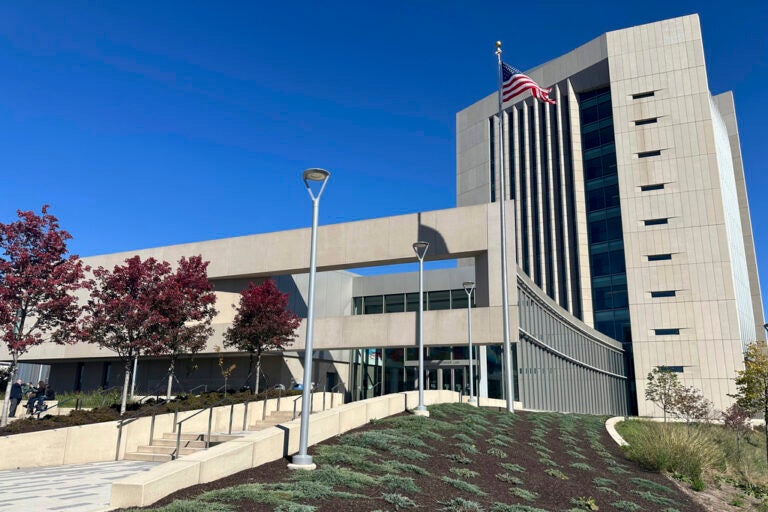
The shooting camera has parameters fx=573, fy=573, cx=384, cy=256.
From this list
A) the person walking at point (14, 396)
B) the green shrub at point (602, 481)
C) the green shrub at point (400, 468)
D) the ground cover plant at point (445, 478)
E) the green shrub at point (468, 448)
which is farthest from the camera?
the person walking at point (14, 396)

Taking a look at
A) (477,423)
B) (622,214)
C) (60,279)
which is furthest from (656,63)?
(60,279)

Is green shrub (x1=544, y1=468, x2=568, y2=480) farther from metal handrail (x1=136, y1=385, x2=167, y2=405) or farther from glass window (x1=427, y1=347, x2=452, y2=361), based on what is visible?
glass window (x1=427, y1=347, x2=452, y2=361)

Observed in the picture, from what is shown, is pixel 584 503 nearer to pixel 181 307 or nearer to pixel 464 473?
pixel 464 473

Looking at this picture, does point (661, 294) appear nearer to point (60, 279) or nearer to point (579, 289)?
point (579, 289)

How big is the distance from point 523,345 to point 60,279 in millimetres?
19404

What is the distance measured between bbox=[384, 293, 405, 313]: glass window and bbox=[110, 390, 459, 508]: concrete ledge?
2002 centimetres

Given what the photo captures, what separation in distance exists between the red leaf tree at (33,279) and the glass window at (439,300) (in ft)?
69.7

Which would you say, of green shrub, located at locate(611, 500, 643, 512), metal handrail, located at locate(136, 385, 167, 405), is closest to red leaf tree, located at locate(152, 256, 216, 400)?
metal handrail, located at locate(136, 385, 167, 405)

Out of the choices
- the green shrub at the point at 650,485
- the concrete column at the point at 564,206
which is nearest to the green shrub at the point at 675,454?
the green shrub at the point at 650,485

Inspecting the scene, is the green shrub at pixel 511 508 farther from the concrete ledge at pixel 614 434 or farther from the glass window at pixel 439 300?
the glass window at pixel 439 300

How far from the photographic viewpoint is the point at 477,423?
16656 mm

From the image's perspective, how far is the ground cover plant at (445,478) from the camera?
809 centimetres

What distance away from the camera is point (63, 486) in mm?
10055

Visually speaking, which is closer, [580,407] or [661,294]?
[580,407]
